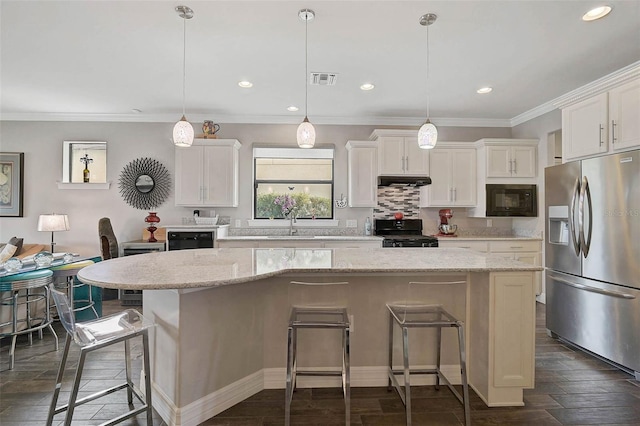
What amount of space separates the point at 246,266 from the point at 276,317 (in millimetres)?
513

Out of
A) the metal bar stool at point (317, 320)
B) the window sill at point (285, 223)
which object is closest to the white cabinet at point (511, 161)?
the window sill at point (285, 223)

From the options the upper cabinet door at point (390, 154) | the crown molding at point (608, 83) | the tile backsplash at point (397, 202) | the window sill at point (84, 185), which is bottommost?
the tile backsplash at point (397, 202)

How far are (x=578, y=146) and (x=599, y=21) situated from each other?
3.44ft

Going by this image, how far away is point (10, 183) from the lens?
450 cm

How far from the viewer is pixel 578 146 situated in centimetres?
287

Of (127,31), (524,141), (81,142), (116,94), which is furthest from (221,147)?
(524,141)

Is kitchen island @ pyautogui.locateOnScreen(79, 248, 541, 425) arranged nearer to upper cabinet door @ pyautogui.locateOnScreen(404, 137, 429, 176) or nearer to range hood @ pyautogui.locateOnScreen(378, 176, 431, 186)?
range hood @ pyautogui.locateOnScreen(378, 176, 431, 186)

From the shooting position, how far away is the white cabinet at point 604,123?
243 centimetres

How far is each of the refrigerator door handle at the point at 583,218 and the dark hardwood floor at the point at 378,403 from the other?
3.26 feet

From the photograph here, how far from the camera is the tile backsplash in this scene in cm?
471

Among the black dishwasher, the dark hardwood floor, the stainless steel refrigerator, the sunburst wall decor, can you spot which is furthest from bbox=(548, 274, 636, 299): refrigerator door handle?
the sunburst wall decor

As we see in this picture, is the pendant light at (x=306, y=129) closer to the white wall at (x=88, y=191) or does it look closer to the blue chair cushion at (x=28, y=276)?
the white wall at (x=88, y=191)

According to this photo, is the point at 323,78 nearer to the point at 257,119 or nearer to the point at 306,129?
the point at 306,129

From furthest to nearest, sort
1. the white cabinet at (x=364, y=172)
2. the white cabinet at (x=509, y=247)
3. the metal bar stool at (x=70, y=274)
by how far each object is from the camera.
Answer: the white cabinet at (x=364, y=172) < the white cabinet at (x=509, y=247) < the metal bar stool at (x=70, y=274)
